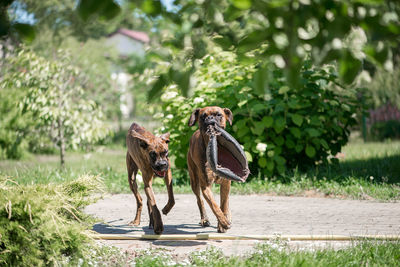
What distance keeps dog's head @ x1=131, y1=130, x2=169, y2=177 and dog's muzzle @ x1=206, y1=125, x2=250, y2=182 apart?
45cm

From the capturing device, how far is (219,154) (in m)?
4.88

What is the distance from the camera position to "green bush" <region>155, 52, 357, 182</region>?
8.07 meters

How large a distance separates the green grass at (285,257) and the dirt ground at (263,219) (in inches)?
6.6

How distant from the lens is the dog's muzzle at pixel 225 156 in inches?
175

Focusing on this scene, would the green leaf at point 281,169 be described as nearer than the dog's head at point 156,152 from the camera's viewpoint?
No

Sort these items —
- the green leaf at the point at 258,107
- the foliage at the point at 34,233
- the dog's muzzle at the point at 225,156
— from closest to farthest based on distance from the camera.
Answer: the foliage at the point at 34,233, the dog's muzzle at the point at 225,156, the green leaf at the point at 258,107

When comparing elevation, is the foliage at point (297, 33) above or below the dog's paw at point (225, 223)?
above

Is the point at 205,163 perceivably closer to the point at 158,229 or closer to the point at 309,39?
the point at 158,229

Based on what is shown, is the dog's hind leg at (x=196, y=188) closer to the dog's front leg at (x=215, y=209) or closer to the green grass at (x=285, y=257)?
the dog's front leg at (x=215, y=209)

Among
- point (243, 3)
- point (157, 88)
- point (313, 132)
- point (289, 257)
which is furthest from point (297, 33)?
point (313, 132)

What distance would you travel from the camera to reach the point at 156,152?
15.0ft

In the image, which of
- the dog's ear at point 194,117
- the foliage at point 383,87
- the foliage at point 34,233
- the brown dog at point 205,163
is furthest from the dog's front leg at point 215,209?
the foliage at point 383,87

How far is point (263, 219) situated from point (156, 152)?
6.08 ft

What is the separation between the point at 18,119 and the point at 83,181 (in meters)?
9.16
